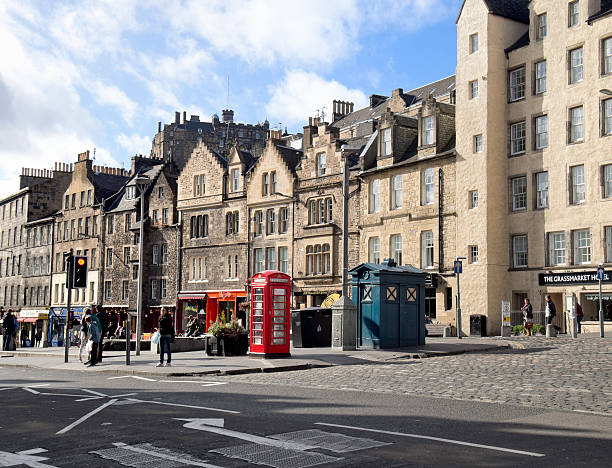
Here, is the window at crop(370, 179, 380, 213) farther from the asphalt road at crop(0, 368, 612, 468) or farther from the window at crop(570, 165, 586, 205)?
the asphalt road at crop(0, 368, 612, 468)

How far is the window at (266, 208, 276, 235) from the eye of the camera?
52.9 metres

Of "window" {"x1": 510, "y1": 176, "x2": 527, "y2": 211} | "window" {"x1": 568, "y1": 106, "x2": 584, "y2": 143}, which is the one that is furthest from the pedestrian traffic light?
"window" {"x1": 568, "y1": 106, "x2": 584, "y2": 143}

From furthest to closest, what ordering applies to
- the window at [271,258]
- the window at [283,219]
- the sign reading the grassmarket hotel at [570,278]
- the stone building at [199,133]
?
the stone building at [199,133], the window at [271,258], the window at [283,219], the sign reading the grassmarket hotel at [570,278]

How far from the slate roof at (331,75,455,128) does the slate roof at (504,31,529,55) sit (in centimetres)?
1499

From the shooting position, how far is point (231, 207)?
56469 mm

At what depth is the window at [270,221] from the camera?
52.9 metres

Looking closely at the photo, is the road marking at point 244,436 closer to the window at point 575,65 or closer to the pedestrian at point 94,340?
the pedestrian at point 94,340

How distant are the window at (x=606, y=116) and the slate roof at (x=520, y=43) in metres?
5.98

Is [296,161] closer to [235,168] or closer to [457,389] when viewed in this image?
[235,168]

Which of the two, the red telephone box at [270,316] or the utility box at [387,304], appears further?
the utility box at [387,304]

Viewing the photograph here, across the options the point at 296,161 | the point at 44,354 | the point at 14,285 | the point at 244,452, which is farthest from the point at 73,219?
the point at 244,452

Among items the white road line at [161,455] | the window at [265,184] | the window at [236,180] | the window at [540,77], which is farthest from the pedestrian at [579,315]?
the white road line at [161,455]

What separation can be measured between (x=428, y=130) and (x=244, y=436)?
120ft

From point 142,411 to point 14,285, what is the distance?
251 feet
